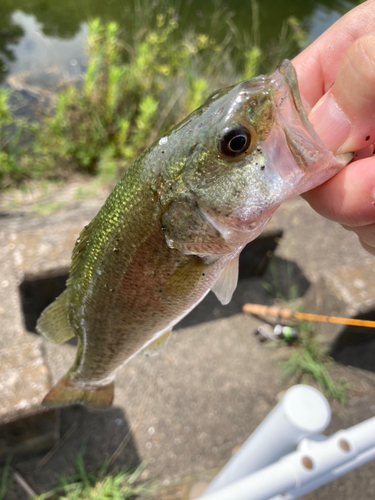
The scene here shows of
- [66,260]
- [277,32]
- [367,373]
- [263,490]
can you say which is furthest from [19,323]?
[277,32]

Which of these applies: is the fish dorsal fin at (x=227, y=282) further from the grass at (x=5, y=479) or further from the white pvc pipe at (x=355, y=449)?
the grass at (x=5, y=479)

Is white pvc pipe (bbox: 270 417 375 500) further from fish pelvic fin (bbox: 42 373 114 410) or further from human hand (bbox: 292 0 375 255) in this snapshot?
fish pelvic fin (bbox: 42 373 114 410)

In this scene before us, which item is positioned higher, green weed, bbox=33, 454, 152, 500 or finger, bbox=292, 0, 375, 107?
finger, bbox=292, 0, 375, 107

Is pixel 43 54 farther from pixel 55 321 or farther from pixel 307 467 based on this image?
pixel 307 467

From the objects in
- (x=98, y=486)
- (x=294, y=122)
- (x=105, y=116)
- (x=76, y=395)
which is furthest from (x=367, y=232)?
(x=105, y=116)

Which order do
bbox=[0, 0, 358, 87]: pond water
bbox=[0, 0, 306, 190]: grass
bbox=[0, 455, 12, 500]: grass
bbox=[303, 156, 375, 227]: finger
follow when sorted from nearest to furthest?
bbox=[303, 156, 375, 227]: finger, bbox=[0, 455, 12, 500]: grass, bbox=[0, 0, 306, 190]: grass, bbox=[0, 0, 358, 87]: pond water

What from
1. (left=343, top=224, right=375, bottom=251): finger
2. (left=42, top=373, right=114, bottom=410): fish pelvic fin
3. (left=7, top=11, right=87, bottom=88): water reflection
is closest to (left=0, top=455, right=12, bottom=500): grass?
(left=42, top=373, right=114, bottom=410): fish pelvic fin

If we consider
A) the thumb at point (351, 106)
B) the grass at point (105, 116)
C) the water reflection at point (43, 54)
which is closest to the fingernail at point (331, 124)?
the thumb at point (351, 106)
